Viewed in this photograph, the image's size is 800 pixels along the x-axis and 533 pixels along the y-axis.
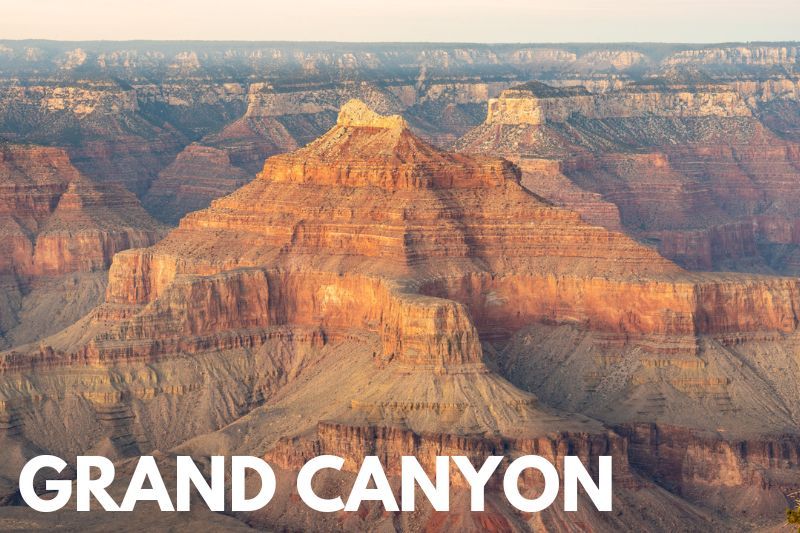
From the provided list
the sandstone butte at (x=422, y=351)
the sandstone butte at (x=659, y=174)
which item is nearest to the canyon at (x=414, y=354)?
the sandstone butte at (x=422, y=351)

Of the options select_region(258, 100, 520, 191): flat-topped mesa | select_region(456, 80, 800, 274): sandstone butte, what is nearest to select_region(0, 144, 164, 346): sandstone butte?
select_region(258, 100, 520, 191): flat-topped mesa

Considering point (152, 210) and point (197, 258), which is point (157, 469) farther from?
point (152, 210)

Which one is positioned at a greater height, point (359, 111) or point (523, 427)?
point (359, 111)

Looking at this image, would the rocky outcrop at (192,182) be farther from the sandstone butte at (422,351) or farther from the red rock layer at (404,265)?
the sandstone butte at (422,351)

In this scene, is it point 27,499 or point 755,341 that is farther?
point 755,341

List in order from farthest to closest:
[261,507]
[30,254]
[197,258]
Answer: [30,254], [197,258], [261,507]

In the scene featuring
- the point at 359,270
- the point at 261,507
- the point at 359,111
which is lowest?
the point at 261,507

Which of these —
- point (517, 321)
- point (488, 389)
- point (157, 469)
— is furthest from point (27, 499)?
point (517, 321)

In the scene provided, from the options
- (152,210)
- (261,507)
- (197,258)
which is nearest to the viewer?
(261,507)
